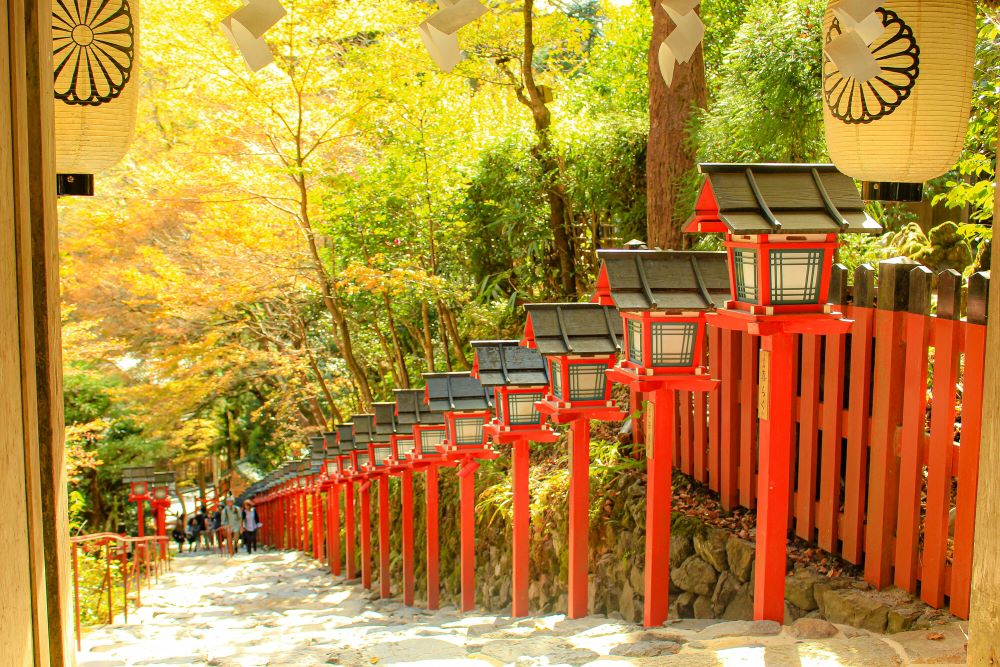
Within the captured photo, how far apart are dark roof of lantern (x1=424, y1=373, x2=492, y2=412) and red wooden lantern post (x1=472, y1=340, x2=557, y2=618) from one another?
1.37 meters

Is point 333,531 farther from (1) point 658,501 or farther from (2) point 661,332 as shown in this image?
(2) point 661,332

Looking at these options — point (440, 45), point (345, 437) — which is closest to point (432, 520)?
point (345, 437)

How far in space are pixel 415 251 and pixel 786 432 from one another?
38.9 feet

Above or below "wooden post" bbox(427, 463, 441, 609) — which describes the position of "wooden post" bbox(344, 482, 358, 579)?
below

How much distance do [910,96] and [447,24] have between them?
2143 millimetres

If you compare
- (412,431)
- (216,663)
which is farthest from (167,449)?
(216,663)

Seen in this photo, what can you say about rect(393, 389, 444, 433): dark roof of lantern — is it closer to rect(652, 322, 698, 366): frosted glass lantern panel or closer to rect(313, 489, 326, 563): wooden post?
rect(652, 322, 698, 366): frosted glass lantern panel

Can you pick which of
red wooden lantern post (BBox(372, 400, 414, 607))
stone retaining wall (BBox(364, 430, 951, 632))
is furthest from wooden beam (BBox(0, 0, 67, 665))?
red wooden lantern post (BBox(372, 400, 414, 607))

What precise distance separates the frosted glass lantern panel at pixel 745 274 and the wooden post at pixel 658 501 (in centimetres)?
110

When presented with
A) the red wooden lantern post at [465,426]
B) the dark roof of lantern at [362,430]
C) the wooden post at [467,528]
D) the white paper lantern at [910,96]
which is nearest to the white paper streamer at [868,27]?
the white paper lantern at [910,96]

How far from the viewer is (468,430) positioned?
9.70 m

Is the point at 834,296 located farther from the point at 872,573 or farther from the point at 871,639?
the point at 871,639

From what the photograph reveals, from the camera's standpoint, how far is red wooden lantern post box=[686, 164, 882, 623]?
477 centimetres

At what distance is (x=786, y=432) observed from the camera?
4996 mm
